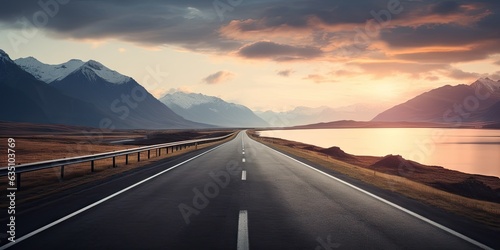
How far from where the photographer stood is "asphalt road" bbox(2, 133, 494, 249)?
698 centimetres

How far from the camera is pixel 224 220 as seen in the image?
872 cm

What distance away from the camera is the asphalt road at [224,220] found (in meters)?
6.98

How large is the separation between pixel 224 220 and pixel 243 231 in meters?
1.09

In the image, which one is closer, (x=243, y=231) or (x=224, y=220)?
(x=243, y=231)

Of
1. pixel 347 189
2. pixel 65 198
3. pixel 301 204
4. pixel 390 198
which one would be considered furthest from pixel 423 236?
pixel 65 198

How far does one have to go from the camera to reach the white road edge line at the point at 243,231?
666cm

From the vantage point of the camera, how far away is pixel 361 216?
9273mm

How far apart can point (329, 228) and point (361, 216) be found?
5.25ft

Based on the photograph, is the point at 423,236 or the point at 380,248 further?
the point at 423,236

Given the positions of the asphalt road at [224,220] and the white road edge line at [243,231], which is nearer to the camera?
the white road edge line at [243,231]

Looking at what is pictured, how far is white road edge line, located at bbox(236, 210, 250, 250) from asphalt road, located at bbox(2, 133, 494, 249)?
2 centimetres

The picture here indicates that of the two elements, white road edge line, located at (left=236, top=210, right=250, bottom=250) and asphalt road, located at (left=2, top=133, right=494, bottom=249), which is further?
asphalt road, located at (left=2, top=133, right=494, bottom=249)

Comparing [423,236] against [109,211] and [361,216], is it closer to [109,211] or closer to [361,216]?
[361,216]

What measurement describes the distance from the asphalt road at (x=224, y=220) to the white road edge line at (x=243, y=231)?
0.06 ft
